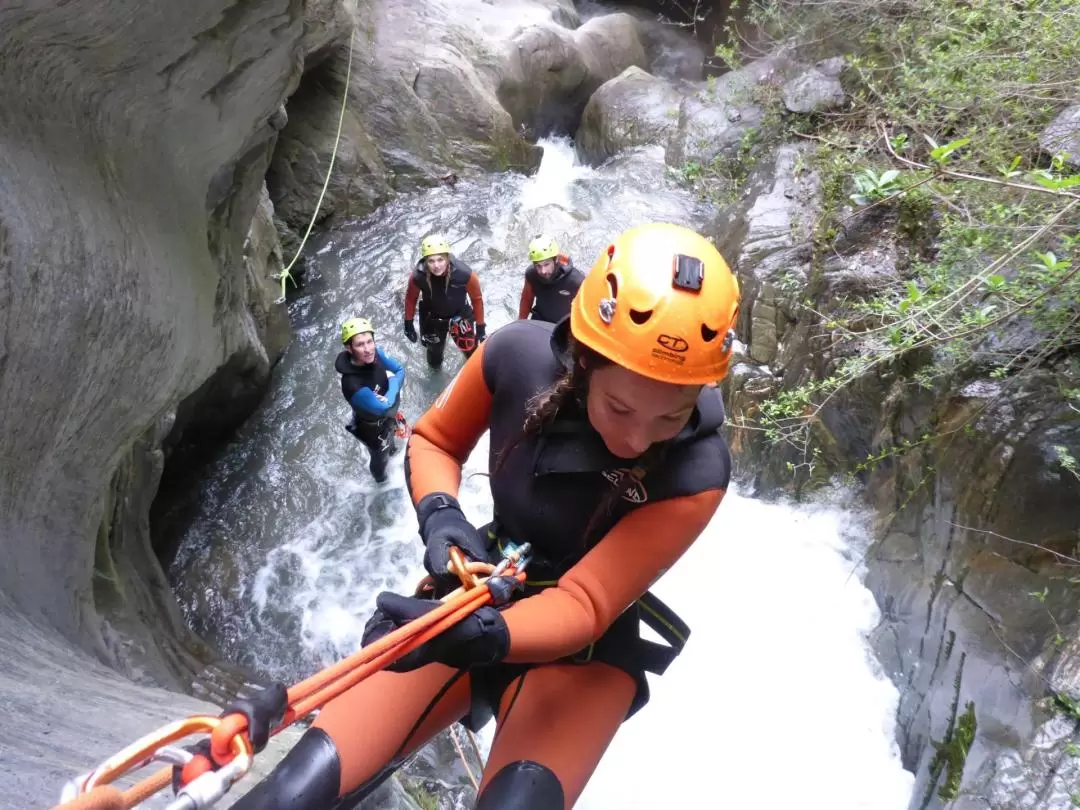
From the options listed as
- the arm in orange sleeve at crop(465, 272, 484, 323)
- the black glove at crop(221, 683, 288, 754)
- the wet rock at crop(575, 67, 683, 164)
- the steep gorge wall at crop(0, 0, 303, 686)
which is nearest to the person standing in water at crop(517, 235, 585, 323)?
the arm in orange sleeve at crop(465, 272, 484, 323)

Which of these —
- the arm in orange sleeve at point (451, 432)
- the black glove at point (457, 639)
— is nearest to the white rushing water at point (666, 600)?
the arm in orange sleeve at point (451, 432)

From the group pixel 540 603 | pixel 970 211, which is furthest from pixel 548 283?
pixel 540 603

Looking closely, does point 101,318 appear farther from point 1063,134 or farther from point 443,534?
point 1063,134

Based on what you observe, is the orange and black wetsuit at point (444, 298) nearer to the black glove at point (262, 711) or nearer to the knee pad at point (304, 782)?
the knee pad at point (304, 782)

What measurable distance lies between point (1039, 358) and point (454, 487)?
2522mm

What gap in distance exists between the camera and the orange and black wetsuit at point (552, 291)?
208 inches

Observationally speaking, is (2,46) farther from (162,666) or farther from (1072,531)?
(1072,531)

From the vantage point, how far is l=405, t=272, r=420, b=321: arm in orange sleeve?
577cm

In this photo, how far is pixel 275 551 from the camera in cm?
507

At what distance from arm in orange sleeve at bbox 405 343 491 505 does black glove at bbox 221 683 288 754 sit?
0.81 m

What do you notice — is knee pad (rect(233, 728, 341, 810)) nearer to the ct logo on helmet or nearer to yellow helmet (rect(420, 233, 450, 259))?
the ct logo on helmet

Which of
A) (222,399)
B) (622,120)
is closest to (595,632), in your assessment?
(222,399)

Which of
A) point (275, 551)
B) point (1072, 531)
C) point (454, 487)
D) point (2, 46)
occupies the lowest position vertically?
point (275, 551)

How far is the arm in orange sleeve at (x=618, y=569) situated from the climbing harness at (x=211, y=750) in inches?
11.4
